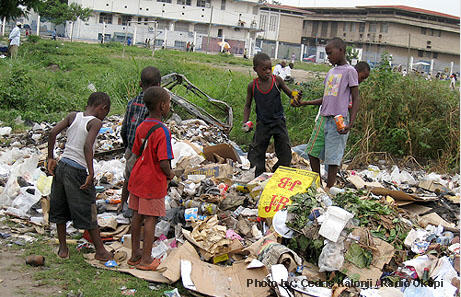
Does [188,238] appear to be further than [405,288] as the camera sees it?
Yes

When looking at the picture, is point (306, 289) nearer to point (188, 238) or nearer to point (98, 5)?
point (188, 238)

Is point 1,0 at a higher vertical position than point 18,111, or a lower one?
higher

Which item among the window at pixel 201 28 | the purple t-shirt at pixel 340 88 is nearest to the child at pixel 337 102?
the purple t-shirt at pixel 340 88

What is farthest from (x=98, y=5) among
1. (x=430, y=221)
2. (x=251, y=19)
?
(x=430, y=221)

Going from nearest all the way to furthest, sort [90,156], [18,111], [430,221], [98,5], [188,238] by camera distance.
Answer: [90,156] → [188,238] → [430,221] → [18,111] → [98,5]

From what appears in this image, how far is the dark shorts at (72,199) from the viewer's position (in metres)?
3.89

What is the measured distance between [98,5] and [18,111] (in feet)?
133

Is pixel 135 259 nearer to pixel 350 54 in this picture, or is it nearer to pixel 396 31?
pixel 350 54

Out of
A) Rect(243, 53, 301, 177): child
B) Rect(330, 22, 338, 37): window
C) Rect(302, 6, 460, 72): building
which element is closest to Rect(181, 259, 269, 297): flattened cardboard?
Rect(243, 53, 301, 177): child

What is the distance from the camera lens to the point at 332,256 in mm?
3785

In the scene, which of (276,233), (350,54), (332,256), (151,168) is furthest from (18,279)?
(350,54)

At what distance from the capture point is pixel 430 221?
4945mm

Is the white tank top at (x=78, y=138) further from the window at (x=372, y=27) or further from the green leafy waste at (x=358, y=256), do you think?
the window at (x=372, y=27)

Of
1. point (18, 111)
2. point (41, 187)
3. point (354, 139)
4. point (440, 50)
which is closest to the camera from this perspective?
point (41, 187)
